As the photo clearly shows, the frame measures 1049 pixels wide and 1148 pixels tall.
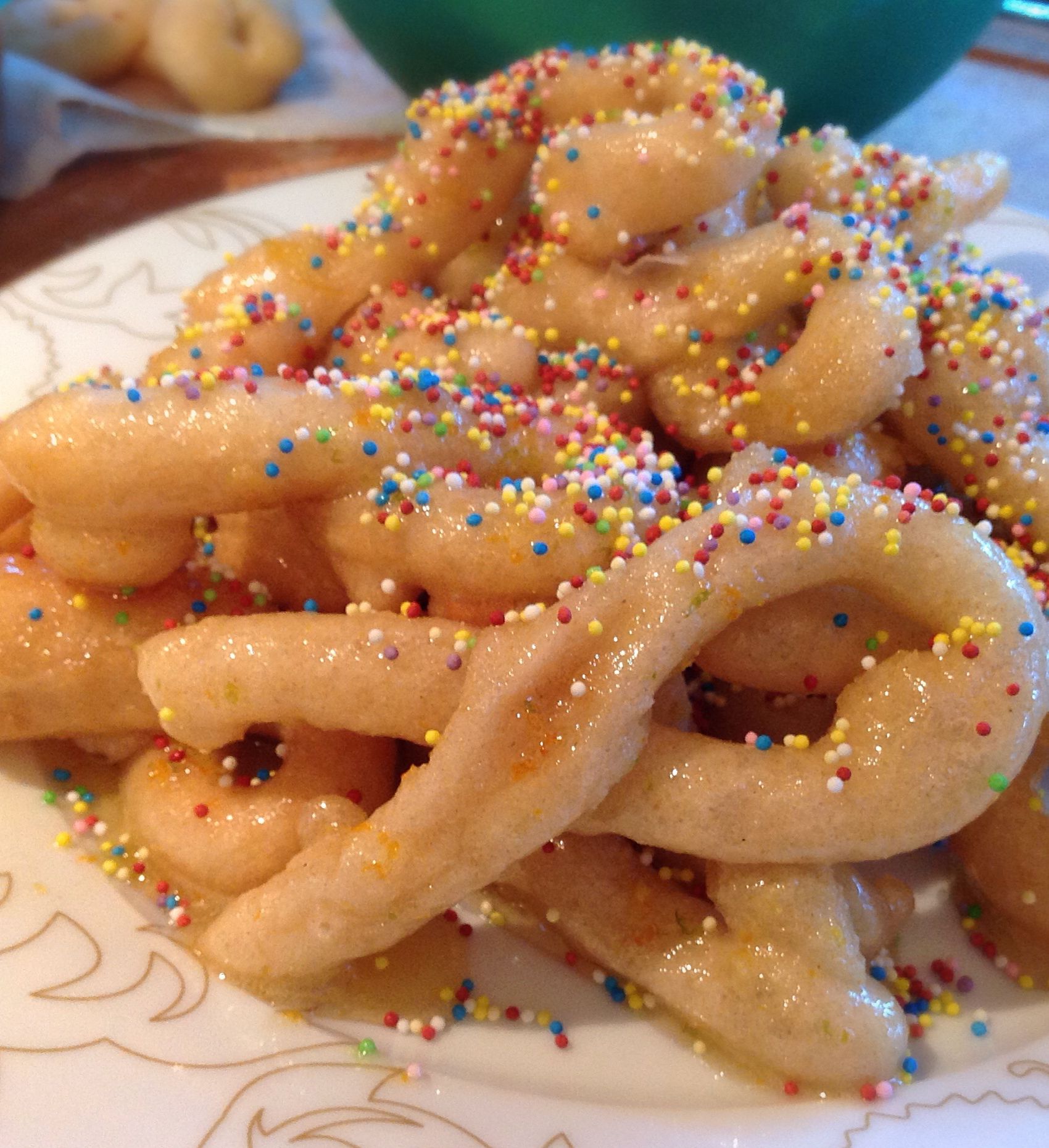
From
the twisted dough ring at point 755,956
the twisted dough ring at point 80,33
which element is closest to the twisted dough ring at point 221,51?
the twisted dough ring at point 80,33

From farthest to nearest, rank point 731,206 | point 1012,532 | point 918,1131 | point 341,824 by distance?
point 731,206 → point 1012,532 → point 341,824 → point 918,1131

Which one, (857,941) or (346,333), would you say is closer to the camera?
(857,941)

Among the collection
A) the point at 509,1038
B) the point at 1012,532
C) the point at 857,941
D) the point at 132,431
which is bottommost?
the point at 509,1038

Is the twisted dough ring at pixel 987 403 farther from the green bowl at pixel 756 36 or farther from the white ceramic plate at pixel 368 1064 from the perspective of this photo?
the green bowl at pixel 756 36

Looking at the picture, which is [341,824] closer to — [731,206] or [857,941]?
[857,941]

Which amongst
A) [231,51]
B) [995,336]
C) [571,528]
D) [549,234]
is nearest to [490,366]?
[549,234]

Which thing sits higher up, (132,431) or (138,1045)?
(132,431)

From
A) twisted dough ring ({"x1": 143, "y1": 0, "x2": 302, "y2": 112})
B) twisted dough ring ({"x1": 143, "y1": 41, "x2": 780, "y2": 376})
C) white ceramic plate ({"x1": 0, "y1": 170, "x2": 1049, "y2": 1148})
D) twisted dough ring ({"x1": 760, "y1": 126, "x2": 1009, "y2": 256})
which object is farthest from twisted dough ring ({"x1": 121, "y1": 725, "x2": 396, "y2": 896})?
twisted dough ring ({"x1": 143, "y1": 0, "x2": 302, "y2": 112})
